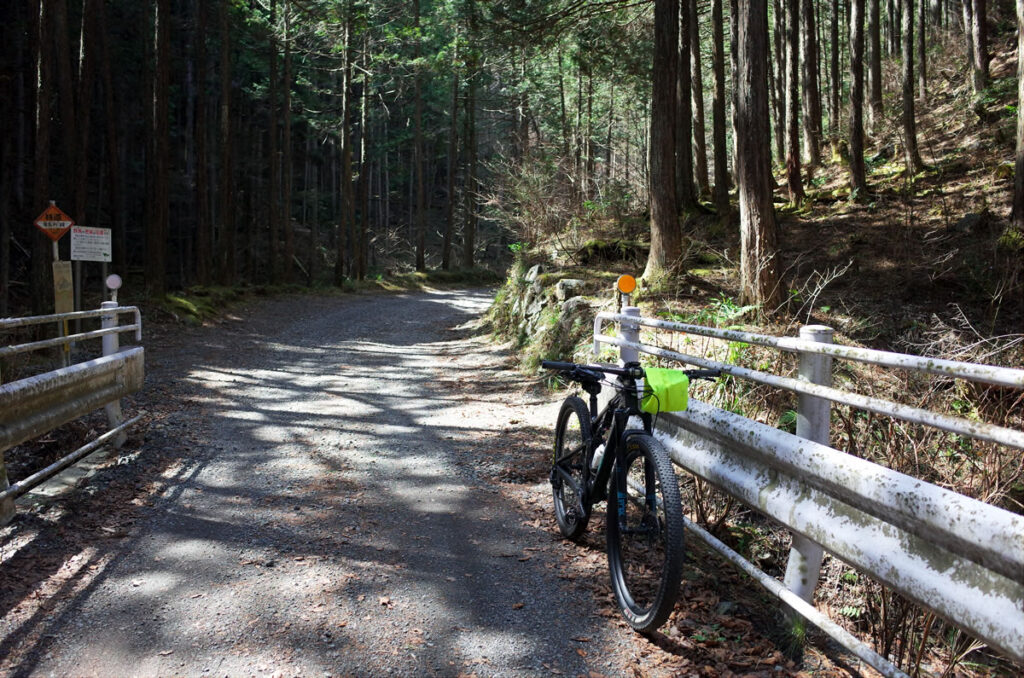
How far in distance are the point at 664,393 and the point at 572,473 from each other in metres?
1.16

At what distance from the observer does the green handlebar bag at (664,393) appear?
357 cm

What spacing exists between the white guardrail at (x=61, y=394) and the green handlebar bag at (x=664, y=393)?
3811mm

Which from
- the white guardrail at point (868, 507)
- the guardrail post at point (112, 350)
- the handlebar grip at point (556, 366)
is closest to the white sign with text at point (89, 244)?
the guardrail post at point (112, 350)

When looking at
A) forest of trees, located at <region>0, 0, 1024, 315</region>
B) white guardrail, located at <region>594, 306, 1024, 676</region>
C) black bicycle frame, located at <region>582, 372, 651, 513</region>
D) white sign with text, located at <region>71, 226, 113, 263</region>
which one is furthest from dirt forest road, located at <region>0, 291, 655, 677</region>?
forest of trees, located at <region>0, 0, 1024, 315</region>

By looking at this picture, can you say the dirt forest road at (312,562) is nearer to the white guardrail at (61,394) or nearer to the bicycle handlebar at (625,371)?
the white guardrail at (61,394)

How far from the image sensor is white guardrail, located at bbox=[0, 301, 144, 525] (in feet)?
13.8

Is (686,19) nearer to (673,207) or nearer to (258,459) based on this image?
(673,207)

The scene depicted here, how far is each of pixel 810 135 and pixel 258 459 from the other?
21771 mm

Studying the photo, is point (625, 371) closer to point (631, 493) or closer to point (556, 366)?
point (556, 366)

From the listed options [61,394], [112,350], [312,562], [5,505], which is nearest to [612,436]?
[312,562]

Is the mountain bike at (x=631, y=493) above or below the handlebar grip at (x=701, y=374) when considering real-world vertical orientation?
below

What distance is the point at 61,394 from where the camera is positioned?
498 centimetres

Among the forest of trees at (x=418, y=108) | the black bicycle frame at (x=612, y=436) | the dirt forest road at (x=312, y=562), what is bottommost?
the dirt forest road at (x=312, y=562)

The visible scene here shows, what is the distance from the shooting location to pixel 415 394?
977 centimetres
